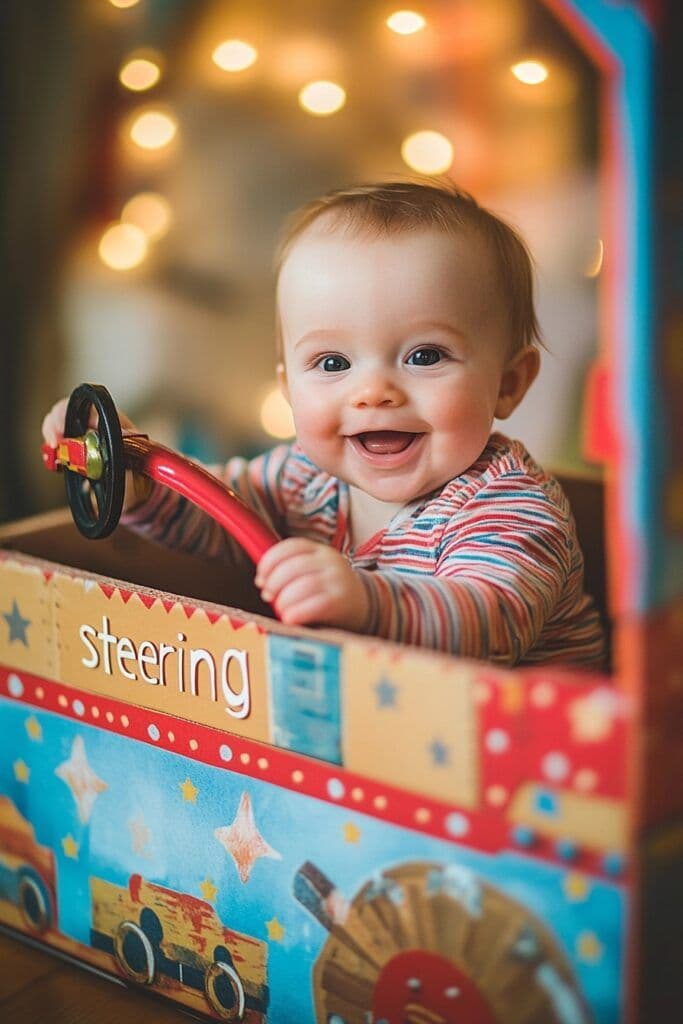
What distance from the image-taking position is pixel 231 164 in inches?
50.4

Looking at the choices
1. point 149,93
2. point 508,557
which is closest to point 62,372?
point 149,93

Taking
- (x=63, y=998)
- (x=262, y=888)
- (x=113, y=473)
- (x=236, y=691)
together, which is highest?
(x=113, y=473)

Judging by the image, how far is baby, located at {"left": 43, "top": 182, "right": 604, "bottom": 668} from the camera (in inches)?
30.4

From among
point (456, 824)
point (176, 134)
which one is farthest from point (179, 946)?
point (176, 134)

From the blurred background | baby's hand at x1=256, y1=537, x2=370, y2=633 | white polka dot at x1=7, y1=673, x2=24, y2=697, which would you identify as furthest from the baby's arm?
the blurred background

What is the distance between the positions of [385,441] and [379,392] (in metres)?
0.05

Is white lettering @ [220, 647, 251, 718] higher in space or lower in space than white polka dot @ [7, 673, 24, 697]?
higher

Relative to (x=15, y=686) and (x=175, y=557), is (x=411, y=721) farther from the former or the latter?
(x=175, y=557)

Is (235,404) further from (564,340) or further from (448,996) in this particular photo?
(448,996)

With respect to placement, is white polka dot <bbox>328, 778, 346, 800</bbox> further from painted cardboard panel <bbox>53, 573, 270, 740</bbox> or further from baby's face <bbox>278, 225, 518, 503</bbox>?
baby's face <bbox>278, 225, 518, 503</bbox>

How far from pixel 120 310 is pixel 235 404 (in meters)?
0.17

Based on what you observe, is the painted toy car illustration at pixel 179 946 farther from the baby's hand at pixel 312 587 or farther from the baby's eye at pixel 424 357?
the baby's eye at pixel 424 357

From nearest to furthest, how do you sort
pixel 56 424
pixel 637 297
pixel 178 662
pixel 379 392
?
pixel 637 297 → pixel 178 662 → pixel 379 392 → pixel 56 424

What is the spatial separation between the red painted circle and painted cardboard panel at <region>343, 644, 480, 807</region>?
97mm
